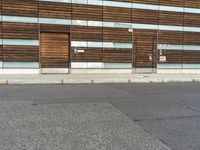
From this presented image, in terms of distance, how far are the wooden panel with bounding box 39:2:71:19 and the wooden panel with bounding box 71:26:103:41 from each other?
1049mm

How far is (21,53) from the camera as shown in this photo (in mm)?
21891

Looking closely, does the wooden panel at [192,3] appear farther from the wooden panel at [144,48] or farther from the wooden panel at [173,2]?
the wooden panel at [144,48]

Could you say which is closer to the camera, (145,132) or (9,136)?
(9,136)

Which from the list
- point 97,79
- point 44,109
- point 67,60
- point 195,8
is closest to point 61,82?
point 97,79

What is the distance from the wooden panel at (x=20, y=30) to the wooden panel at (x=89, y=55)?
9.56 feet

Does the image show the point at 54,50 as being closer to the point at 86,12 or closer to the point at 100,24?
the point at 86,12

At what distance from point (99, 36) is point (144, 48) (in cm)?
380

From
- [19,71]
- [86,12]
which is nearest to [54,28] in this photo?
[86,12]

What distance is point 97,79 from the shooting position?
1906 centimetres

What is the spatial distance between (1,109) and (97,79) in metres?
9.99

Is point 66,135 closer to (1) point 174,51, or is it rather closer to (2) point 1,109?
(2) point 1,109

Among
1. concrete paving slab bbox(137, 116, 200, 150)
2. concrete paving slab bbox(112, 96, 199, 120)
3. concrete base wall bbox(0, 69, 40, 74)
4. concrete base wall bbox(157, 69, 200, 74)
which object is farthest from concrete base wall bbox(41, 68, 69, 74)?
concrete paving slab bbox(137, 116, 200, 150)

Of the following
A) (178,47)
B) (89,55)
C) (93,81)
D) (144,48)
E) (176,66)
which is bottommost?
(93,81)

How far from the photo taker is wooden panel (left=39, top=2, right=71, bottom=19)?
73.0 ft
